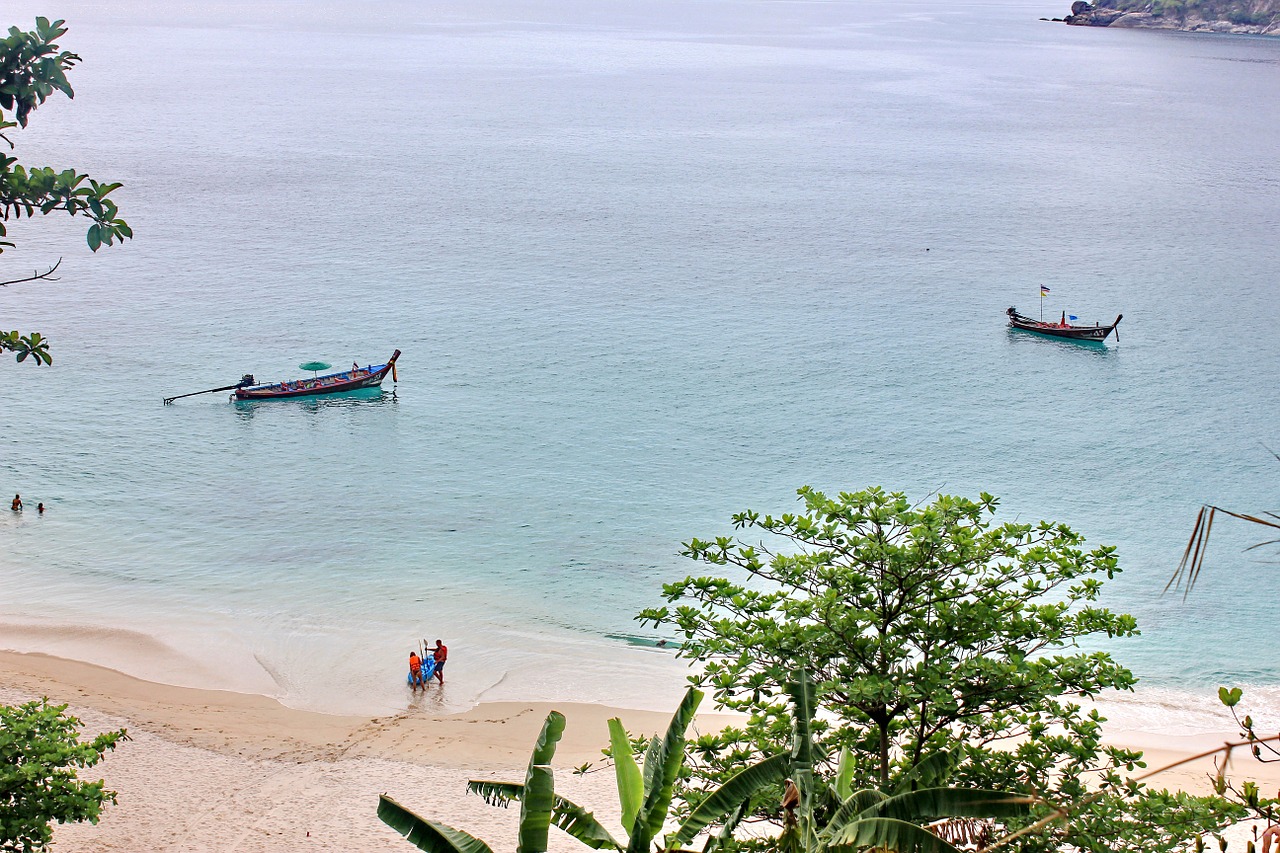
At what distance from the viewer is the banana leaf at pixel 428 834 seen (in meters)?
11.3

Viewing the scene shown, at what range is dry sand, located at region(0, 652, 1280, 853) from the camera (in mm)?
23922

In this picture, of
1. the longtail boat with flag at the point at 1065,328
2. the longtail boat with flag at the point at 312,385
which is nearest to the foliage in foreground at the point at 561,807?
the longtail boat with flag at the point at 312,385

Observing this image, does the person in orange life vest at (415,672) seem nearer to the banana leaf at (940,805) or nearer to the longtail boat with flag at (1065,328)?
the banana leaf at (940,805)

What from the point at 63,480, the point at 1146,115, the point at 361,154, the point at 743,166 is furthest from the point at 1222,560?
the point at 1146,115

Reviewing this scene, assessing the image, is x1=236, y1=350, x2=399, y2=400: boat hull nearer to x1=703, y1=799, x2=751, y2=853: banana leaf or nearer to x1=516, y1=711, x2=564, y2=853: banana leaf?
x1=703, y1=799, x2=751, y2=853: banana leaf

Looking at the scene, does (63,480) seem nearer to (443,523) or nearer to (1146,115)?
(443,523)

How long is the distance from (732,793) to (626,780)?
44.7 inches

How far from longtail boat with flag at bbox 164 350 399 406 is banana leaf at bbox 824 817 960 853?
169 ft

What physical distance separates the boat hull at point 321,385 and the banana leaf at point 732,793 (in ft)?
164

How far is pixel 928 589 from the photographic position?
15742 millimetres

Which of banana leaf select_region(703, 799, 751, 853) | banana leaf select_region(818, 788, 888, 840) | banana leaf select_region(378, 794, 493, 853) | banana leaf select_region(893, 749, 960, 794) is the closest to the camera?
banana leaf select_region(378, 794, 493, 853)

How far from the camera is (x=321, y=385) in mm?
61031

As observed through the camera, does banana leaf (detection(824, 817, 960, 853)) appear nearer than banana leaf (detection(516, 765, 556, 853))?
Yes

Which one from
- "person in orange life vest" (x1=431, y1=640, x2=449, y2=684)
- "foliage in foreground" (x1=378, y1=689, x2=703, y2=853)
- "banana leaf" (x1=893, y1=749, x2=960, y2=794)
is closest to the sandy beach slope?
"person in orange life vest" (x1=431, y1=640, x2=449, y2=684)
